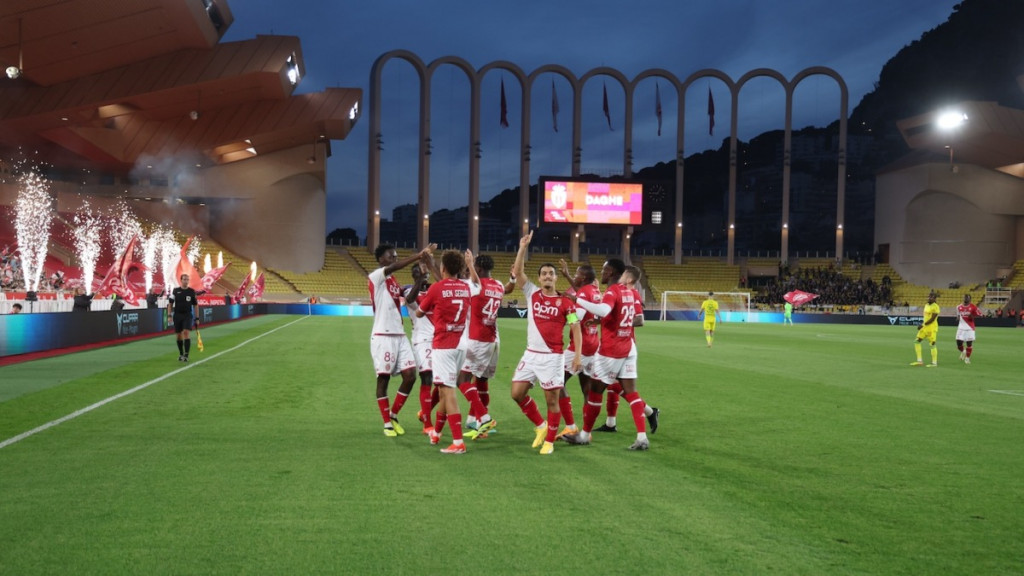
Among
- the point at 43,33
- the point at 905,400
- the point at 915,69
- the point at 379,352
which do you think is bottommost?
the point at 905,400

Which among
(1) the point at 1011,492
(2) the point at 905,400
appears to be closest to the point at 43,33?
(2) the point at 905,400

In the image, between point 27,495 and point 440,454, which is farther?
point 440,454

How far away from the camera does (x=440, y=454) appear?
291 inches

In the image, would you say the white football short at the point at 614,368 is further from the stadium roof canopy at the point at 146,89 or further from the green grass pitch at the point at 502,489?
the stadium roof canopy at the point at 146,89

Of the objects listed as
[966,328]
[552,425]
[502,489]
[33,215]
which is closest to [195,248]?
[33,215]

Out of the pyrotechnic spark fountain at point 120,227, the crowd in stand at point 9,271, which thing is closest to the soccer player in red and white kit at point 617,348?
the crowd in stand at point 9,271

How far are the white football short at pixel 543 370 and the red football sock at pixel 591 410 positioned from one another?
2.10 feet

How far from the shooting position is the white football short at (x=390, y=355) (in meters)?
8.27

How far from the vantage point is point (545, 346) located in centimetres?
761

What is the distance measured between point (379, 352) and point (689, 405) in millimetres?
5295

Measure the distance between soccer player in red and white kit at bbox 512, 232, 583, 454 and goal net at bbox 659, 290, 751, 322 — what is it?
4798 centimetres

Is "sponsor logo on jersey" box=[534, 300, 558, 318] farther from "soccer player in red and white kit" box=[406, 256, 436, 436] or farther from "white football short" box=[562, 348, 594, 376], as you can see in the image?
"soccer player in red and white kit" box=[406, 256, 436, 436]

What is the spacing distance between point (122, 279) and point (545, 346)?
34008 millimetres

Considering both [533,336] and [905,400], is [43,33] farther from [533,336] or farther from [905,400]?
[905,400]
